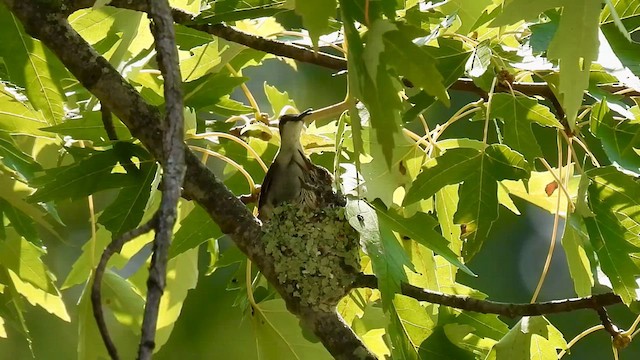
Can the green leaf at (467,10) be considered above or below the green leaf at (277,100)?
above

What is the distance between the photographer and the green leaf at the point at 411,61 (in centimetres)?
95

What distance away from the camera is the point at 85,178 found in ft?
4.66

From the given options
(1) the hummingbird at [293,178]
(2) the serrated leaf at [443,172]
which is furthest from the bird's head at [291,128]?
(2) the serrated leaf at [443,172]

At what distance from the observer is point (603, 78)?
4.49 feet

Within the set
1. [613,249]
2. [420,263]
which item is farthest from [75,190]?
[613,249]

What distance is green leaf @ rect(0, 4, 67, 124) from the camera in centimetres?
139

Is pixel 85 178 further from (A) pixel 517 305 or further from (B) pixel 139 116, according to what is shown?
(A) pixel 517 305

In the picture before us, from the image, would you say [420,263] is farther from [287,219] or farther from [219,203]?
[219,203]

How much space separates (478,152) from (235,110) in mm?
456

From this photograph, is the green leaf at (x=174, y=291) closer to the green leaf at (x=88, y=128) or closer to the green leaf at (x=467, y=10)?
the green leaf at (x=88, y=128)

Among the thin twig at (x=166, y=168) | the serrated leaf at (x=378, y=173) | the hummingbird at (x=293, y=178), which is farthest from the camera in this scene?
the hummingbird at (x=293, y=178)

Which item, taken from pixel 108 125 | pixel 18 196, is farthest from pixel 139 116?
pixel 18 196

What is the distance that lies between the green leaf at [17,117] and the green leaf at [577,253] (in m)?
0.86

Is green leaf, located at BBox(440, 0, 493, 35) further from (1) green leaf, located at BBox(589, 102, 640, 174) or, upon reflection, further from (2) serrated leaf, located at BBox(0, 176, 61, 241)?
(2) serrated leaf, located at BBox(0, 176, 61, 241)
